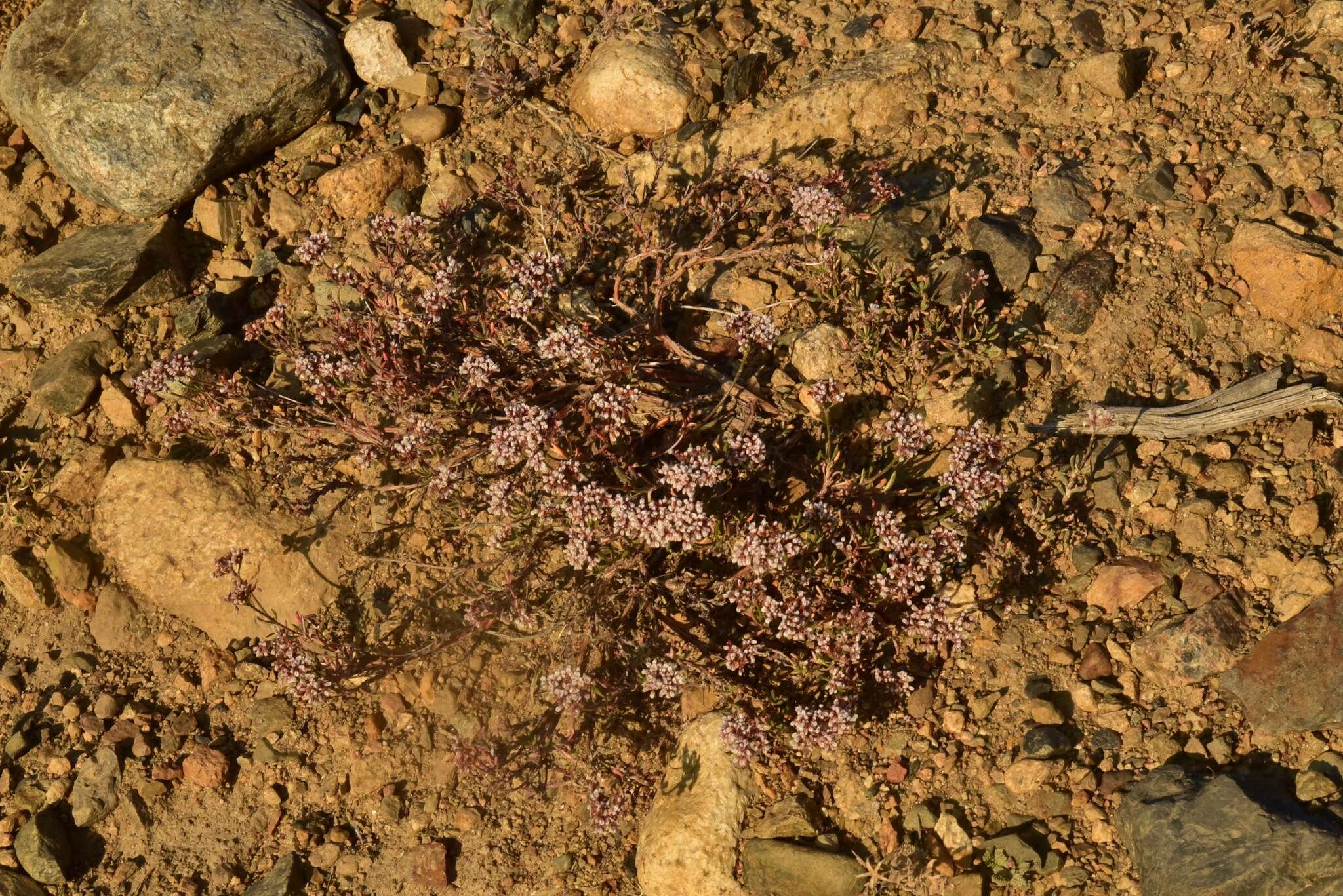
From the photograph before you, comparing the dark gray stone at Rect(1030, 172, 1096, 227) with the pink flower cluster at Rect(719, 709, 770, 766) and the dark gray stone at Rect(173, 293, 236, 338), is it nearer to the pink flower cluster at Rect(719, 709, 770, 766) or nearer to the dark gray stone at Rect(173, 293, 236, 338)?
the pink flower cluster at Rect(719, 709, 770, 766)

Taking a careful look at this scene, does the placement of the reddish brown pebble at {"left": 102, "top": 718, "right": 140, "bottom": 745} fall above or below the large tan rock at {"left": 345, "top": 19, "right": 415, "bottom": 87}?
below

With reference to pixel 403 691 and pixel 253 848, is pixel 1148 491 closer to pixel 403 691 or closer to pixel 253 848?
pixel 403 691

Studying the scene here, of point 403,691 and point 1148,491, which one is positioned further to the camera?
point 403,691

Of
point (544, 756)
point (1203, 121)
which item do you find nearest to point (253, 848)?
point (544, 756)

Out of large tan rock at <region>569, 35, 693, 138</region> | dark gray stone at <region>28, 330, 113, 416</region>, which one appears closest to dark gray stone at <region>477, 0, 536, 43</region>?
large tan rock at <region>569, 35, 693, 138</region>

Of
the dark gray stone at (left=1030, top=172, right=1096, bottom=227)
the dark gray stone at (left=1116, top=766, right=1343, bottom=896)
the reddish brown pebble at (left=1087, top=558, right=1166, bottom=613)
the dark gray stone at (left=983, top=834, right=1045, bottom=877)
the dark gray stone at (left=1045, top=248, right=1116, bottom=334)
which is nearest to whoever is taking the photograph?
the dark gray stone at (left=1116, top=766, right=1343, bottom=896)

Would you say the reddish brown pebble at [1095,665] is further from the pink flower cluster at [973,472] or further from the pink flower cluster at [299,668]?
the pink flower cluster at [299,668]

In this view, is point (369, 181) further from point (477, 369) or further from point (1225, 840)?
point (1225, 840)

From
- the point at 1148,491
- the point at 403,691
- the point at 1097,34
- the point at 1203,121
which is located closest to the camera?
the point at 1148,491
